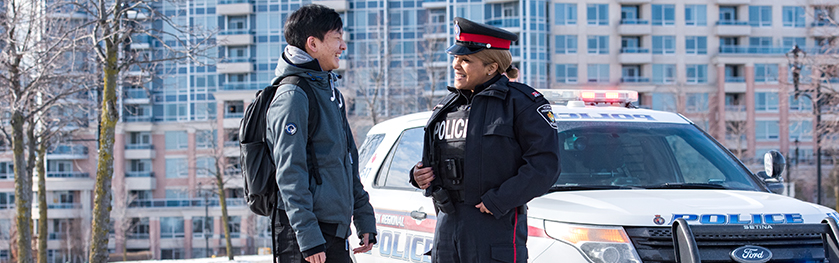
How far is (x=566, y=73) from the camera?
58594mm

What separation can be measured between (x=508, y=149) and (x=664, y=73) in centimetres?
5867

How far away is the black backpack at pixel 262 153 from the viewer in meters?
3.50

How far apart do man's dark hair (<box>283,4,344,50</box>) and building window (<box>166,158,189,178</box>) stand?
5864 cm

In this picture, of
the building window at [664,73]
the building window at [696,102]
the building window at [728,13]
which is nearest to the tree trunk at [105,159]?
the building window at [696,102]

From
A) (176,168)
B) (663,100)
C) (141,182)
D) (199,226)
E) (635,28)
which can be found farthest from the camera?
(176,168)

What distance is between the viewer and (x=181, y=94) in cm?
6103

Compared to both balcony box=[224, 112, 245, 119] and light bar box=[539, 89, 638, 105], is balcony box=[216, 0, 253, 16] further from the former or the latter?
light bar box=[539, 89, 638, 105]

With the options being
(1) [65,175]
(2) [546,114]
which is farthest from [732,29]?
Result: (2) [546,114]

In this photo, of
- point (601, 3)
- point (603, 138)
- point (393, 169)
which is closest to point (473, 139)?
point (603, 138)

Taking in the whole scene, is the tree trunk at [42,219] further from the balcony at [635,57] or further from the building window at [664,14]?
the building window at [664,14]

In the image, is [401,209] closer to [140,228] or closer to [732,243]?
[732,243]

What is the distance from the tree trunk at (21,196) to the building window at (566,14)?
44.2 meters

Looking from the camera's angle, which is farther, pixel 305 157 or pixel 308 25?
pixel 308 25

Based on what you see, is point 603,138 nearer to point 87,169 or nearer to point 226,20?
point 226,20
